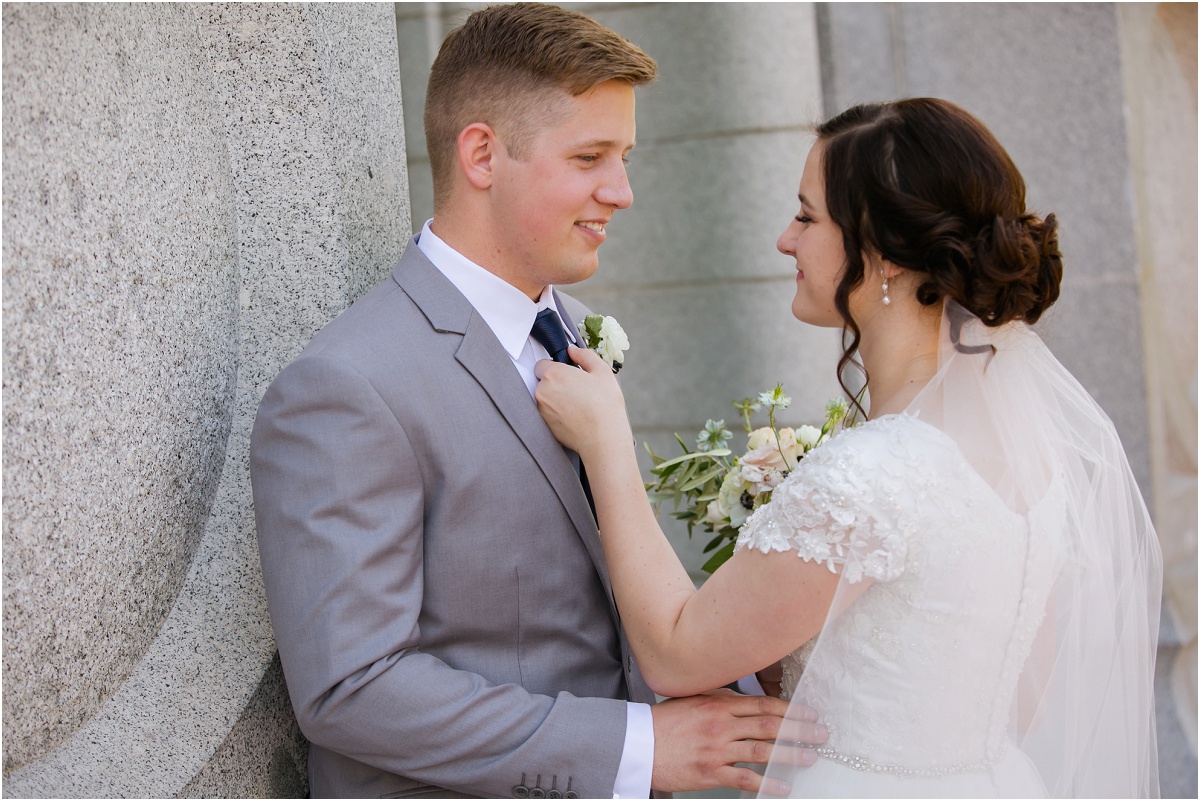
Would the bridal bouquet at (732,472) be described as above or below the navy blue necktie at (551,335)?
below

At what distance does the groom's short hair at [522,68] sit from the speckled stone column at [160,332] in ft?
0.96

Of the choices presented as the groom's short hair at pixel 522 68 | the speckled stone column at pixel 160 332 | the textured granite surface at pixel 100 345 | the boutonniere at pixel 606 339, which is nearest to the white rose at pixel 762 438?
the boutonniere at pixel 606 339

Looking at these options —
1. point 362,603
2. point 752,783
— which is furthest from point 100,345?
point 752,783

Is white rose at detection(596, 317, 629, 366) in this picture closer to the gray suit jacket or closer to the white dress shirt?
the white dress shirt

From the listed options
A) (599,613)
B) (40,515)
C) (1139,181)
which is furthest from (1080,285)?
(40,515)

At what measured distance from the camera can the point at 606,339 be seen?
7.72 ft

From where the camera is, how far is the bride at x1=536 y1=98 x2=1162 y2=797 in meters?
1.78

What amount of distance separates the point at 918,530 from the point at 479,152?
118 cm

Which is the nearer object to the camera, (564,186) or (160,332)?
(160,332)

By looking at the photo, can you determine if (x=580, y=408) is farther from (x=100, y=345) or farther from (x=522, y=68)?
(x=100, y=345)

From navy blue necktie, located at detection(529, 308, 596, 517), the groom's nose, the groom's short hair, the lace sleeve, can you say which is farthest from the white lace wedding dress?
the groom's short hair

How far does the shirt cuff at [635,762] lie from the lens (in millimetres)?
1891

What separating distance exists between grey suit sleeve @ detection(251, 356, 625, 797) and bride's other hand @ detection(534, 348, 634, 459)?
12.9 inches

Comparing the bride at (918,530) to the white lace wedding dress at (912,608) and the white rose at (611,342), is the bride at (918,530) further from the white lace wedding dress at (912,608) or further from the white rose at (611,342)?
the white rose at (611,342)
